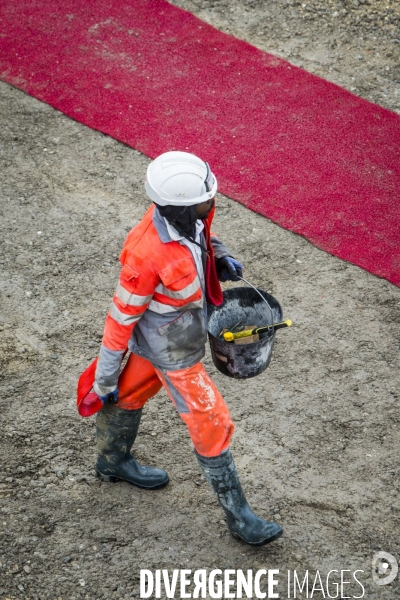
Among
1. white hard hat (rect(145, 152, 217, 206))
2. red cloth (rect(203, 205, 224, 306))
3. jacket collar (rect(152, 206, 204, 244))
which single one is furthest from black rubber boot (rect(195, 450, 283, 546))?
white hard hat (rect(145, 152, 217, 206))

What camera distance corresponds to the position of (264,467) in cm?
438

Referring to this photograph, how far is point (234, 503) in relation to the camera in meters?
3.78

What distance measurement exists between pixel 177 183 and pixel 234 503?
1.72 metres

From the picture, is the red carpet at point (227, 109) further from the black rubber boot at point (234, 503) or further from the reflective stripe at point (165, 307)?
the reflective stripe at point (165, 307)

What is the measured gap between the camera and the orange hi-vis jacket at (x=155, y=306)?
10.9 feet

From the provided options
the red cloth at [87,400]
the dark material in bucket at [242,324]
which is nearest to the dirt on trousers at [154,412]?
the red cloth at [87,400]

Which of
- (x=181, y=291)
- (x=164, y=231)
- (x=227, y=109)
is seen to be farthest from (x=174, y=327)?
(x=227, y=109)

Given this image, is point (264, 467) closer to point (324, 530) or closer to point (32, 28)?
point (324, 530)

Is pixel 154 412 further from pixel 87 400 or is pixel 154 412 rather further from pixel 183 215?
pixel 183 215

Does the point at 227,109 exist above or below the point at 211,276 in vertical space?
below

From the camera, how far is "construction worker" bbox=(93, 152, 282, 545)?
3320 mm

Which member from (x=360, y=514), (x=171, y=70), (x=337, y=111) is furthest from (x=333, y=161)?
(x=360, y=514)

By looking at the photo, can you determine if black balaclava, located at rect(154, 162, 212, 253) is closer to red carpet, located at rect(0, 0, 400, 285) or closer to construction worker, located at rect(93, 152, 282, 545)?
construction worker, located at rect(93, 152, 282, 545)

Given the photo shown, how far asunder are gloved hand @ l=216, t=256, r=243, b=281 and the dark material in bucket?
0.32 feet
